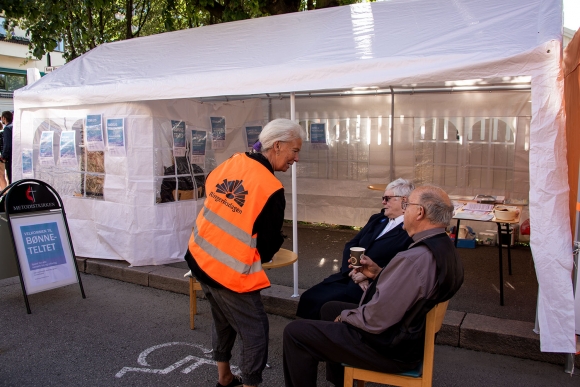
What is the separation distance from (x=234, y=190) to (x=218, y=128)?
14.5 ft

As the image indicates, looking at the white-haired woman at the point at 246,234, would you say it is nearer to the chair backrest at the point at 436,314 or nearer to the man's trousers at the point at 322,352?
the man's trousers at the point at 322,352

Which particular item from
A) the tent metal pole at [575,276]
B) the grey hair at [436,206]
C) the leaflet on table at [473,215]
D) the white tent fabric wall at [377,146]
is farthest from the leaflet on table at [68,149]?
the tent metal pole at [575,276]

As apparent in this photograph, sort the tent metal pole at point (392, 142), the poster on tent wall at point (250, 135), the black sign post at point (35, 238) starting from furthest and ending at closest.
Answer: the poster on tent wall at point (250, 135), the tent metal pole at point (392, 142), the black sign post at point (35, 238)

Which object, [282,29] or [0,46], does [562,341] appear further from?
[0,46]

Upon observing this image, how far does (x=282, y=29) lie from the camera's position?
525 cm

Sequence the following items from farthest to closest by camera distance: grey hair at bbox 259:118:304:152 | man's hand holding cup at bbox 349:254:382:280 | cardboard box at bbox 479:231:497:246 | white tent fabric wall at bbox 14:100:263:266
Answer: cardboard box at bbox 479:231:497:246 < white tent fabric wall at bbox 14:100:263:266 < man's hand holding cup at bbox 349:254:382:280 < grey hair at bbox 259:118:304:152

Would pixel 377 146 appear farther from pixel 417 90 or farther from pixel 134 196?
pixel 134 196

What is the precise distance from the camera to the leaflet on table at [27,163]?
258 inches

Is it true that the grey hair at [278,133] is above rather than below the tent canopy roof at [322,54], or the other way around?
below

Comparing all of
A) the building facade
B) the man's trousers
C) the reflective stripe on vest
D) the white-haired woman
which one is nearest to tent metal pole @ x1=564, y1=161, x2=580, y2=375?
the man's trousers

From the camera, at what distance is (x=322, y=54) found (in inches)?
168

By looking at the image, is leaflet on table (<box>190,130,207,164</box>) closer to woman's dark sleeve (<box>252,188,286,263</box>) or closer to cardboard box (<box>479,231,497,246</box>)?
woman's dark sleeve (<box>252,188,286,263</box>)

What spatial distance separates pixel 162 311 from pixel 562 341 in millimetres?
3346

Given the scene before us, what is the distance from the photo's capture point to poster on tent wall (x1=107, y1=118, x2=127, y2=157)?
5.64 m
